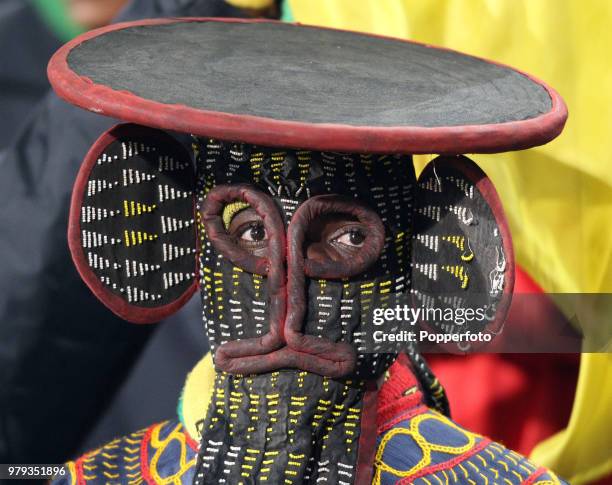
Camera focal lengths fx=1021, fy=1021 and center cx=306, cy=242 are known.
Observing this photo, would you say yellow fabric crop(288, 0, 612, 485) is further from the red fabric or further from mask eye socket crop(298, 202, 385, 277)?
mask eye socket crop(298, 202, 385, 277)

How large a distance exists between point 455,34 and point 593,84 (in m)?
0.25

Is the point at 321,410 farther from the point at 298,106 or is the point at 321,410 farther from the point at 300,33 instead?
the point at 300,33

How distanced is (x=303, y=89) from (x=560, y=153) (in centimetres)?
75

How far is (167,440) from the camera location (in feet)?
4.58

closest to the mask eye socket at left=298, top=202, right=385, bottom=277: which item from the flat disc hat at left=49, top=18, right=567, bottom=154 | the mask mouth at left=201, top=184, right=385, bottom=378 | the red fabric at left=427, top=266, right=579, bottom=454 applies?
the mask mouth at left=201, top=184, right=385, bottom=378

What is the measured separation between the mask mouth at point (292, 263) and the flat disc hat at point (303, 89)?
0.13m

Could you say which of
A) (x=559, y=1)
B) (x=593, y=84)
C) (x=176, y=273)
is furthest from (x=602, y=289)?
(x=176, y=273)

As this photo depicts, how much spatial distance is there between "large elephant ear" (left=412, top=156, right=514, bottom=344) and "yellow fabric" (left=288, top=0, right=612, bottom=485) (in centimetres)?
61

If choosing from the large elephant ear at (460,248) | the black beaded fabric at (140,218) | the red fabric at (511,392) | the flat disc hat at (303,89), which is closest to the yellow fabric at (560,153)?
the red fabric at (511,392)

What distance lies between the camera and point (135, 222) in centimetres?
124

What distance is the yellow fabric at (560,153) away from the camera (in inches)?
67.1

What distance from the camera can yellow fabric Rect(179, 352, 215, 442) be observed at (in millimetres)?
1347

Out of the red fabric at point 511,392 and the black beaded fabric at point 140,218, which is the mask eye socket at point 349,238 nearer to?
the black beaded fabric at point 140,218

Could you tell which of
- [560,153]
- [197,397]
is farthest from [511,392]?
[197,397]
